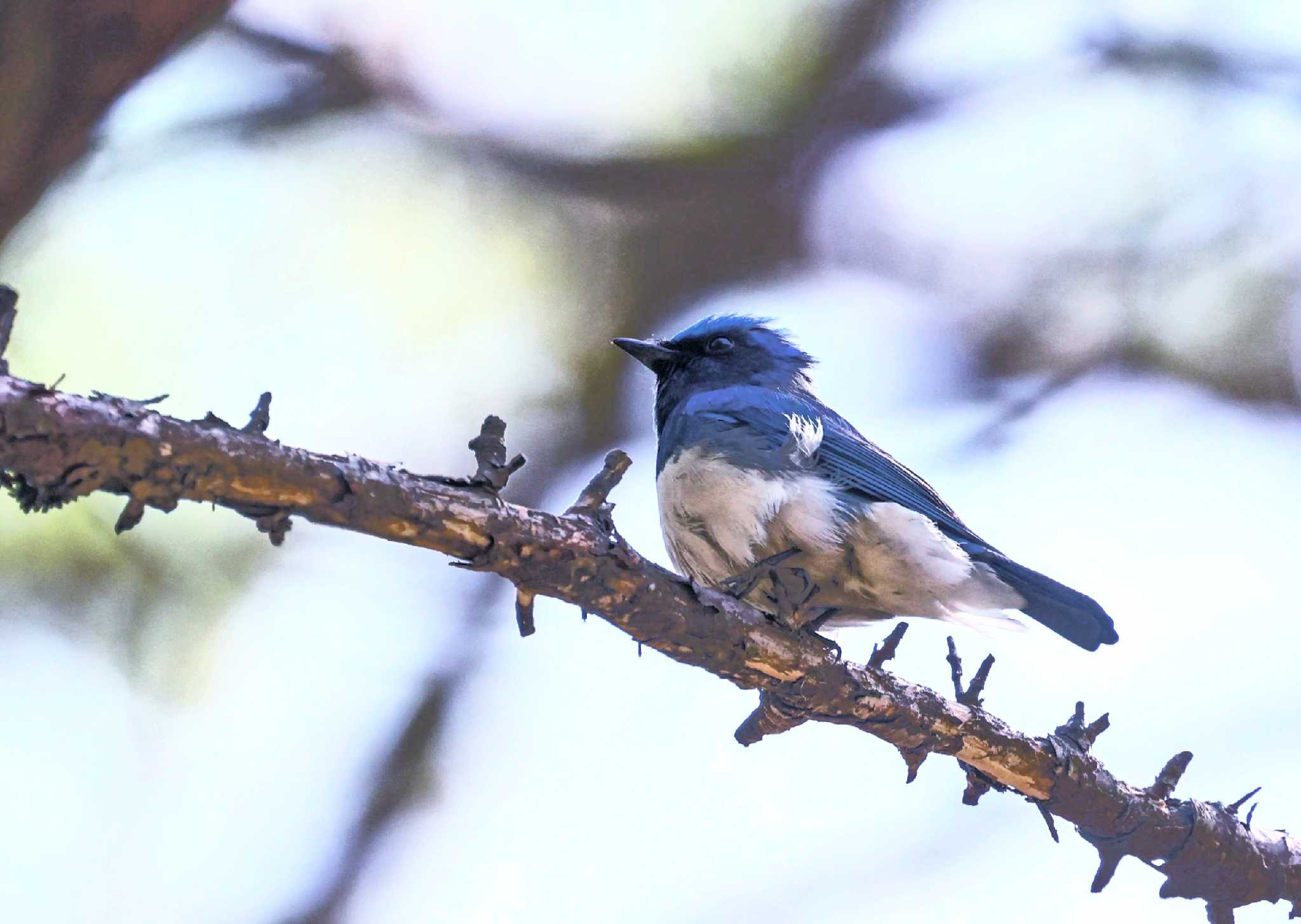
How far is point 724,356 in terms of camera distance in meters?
4.48

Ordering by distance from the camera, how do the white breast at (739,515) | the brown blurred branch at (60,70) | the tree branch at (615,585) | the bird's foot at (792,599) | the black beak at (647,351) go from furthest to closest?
the black beak at (647,351) → the white breast at (739,515) → the brown blurred branch at (60,70) → the bird's foot at (792,599) → the tree branch at (615,585)

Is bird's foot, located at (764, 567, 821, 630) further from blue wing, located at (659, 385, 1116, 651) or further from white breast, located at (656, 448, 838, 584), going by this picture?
blue wing, located at (659, 385, 1116, 651)

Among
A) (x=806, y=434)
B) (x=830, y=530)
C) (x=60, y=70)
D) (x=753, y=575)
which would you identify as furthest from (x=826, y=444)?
(x=60, y=70)

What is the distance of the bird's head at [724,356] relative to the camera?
171 inches

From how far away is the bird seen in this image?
3492 mm

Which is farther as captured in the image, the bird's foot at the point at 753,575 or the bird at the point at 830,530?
the bird at the point at 830,530

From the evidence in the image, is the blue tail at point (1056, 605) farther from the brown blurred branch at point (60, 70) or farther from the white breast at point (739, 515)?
the brown blurred branch at point (60, 70)

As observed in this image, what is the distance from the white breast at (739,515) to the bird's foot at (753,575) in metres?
0.06

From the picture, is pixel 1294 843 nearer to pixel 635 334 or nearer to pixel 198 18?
pixel 635 334

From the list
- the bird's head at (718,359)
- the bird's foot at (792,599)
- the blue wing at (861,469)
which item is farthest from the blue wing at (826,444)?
the bird's foot at (792,599)

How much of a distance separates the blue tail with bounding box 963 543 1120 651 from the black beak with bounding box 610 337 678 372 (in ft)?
4.35

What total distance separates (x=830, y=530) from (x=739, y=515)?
27 cm

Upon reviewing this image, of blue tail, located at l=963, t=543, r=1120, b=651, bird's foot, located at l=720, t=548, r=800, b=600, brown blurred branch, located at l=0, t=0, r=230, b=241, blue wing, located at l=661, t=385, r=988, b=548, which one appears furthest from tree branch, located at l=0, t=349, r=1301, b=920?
brown blurred branch, located at l=0, t=0, r=230, b=241

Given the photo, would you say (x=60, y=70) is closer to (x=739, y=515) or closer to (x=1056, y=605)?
(x=739, y=515)
